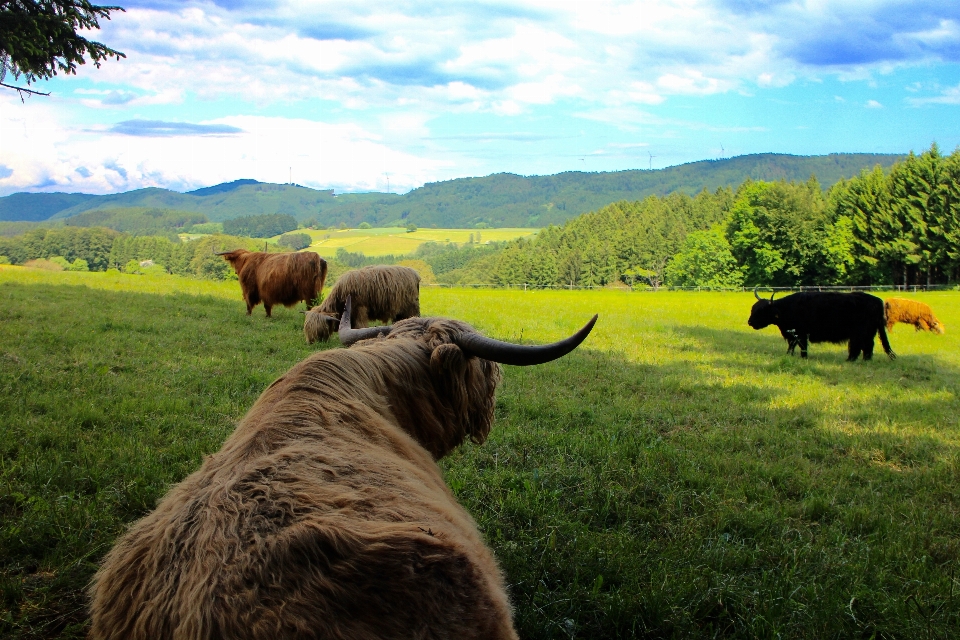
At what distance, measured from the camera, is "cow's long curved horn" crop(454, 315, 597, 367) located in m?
2.56

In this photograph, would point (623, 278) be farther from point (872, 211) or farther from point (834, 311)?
point (834, 311)

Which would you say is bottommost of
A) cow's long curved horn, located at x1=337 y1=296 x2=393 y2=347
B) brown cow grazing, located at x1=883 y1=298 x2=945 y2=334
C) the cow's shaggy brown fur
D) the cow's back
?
brown cow grazing, located at x1=883 y1=298 x2=945 y2=334

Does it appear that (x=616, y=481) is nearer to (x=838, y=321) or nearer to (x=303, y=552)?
(x=303, y=552)

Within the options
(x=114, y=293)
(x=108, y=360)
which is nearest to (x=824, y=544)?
(x=108, y=360)

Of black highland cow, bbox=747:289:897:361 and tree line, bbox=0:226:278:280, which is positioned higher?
tree line, bbox=0:226:278:280

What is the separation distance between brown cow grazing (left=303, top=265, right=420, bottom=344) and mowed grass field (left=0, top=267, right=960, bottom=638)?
26.0 inches

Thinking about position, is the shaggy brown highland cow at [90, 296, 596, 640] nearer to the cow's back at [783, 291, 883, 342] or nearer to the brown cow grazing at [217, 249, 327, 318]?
the brown cow grazing at [217, 249, 327, 318]

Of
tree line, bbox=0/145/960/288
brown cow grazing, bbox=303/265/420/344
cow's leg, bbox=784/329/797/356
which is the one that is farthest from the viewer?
tree line, bbox=0/145/960/288

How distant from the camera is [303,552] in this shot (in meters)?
1.53

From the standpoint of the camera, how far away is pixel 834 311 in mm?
13070

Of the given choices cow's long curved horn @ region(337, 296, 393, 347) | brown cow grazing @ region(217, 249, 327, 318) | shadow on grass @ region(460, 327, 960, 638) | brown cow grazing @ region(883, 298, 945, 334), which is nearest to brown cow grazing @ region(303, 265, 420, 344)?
shadow on grass @ region(460, 327, 960, 638)

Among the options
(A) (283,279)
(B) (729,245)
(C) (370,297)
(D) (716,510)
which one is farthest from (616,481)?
(B) (729,245)

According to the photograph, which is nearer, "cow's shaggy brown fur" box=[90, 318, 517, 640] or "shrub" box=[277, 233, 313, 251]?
"cow's shaggy brown fur" box=[90, 318, 517, 640]

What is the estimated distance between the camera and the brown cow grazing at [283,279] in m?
13.8
